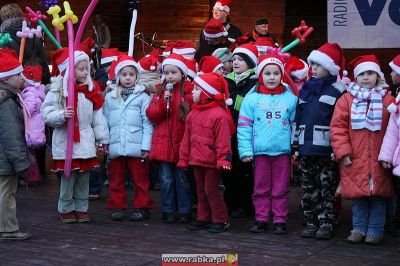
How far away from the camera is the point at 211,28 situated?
1005cm

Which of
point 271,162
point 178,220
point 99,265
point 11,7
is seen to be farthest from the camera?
point 11,7

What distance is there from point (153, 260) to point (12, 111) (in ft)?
6.44

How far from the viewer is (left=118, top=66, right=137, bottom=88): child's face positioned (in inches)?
341

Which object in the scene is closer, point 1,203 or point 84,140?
point 1,203

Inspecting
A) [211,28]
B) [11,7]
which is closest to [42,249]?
[211,28]

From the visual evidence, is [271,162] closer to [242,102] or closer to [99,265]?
[242,102]

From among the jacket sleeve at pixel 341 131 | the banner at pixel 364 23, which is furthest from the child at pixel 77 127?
the banner at pixel 364 23

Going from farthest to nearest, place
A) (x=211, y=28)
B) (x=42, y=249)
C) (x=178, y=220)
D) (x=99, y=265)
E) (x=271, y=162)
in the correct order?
(x=211, y=28)
(x=178, y=220)
(x=271, y=162)
(x=42, y=249)
(x=99, y=265)

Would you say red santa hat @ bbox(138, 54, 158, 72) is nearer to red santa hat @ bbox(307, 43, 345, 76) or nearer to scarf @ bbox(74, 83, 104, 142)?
scarf @ bbox(74, 83, 104, 142)

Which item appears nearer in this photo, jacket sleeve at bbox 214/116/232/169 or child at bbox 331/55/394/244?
child at bbox 331/55/394/244

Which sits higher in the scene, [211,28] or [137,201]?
[211,28]

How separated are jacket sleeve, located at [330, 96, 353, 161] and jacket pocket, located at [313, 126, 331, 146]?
0.18 meters

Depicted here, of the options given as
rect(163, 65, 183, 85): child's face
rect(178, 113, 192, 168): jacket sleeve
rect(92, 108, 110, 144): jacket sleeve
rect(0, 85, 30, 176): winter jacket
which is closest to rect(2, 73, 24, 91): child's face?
rect(0, 85, 30, 176): winter jacket

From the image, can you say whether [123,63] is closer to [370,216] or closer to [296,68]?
[296,68]
